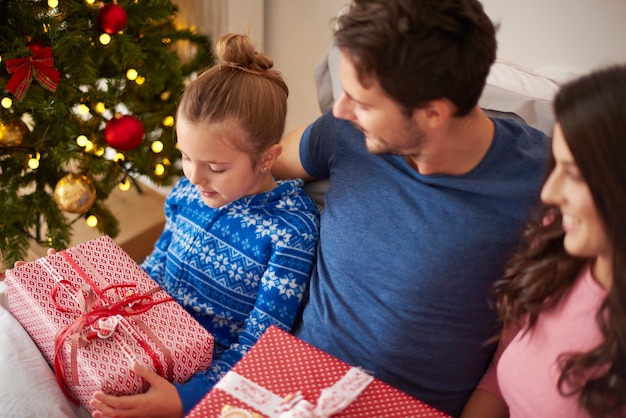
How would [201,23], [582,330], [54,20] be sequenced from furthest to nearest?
[201,23]
[54,20]
[582,330]

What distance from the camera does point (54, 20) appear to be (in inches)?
64.1

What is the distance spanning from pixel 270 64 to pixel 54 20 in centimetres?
65

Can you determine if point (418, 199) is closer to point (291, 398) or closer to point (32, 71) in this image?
point (291, 398)

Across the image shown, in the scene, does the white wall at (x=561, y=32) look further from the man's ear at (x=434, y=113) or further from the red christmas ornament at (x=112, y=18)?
the red christmas ornament at (x=112, y=18)

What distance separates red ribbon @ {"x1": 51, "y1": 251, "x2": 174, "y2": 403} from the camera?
3.72 feet

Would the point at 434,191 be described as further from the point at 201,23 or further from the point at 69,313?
the point at 201,23

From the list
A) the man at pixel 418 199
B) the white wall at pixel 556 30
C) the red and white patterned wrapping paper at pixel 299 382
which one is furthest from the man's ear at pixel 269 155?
the red and white patterned wrapping paper at pixel 299 382

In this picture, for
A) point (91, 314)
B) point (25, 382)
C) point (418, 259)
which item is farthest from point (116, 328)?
point (418, 259)

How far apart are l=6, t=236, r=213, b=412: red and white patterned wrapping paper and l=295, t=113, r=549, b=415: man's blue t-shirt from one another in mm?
258

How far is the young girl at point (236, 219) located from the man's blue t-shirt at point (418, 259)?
0.08m

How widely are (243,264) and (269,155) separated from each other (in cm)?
22

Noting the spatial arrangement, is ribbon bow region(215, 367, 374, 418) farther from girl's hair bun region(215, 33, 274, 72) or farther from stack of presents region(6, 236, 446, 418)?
girl's hair bun region(215, 33, 274, 72)

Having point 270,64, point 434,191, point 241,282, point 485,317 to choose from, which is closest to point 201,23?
point 270,64

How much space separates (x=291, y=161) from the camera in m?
1.44
